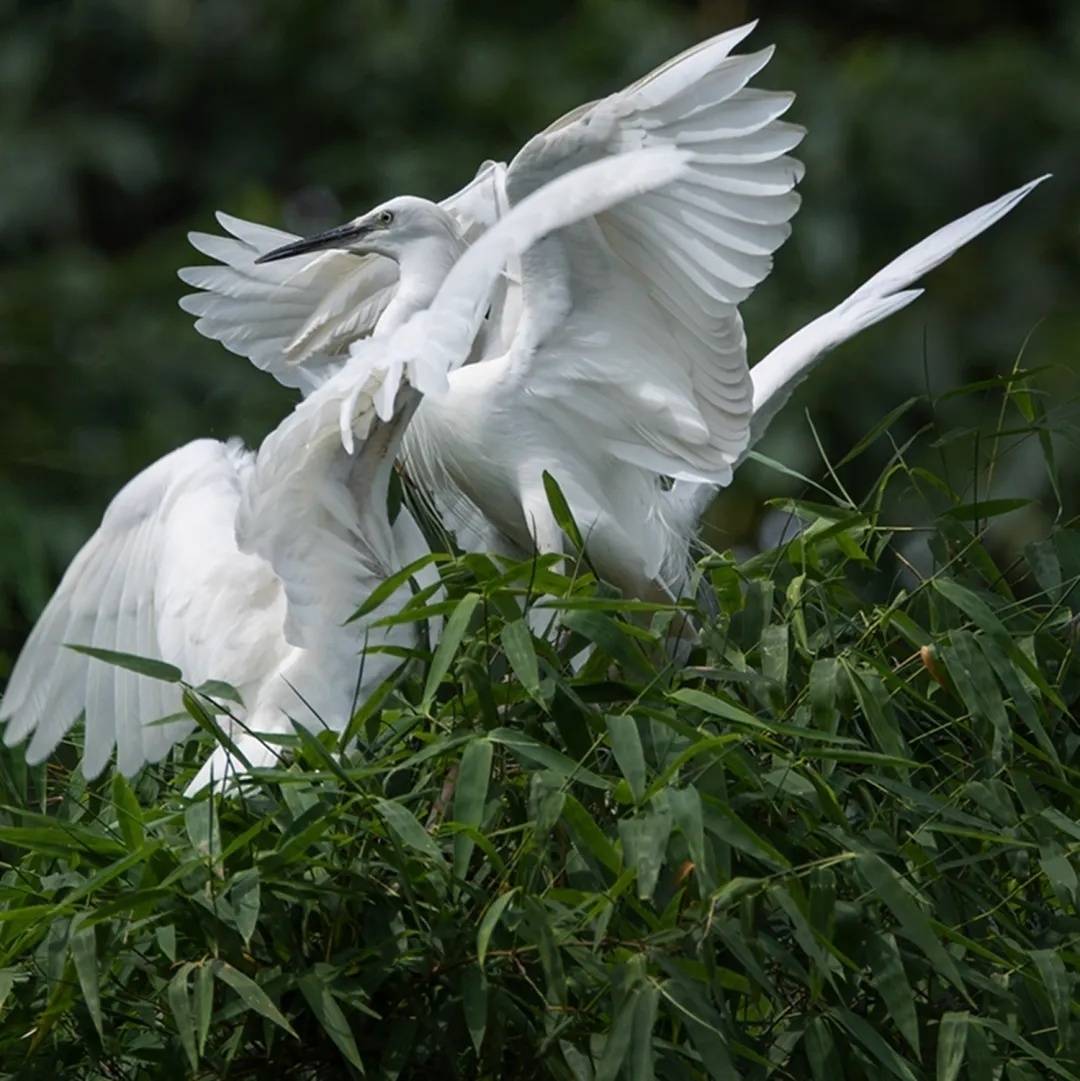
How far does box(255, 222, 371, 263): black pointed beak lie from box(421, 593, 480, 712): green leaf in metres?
1.05

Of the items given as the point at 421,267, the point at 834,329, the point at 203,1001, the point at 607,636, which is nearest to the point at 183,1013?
the point at 203,1001

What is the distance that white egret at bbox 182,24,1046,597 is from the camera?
221cm

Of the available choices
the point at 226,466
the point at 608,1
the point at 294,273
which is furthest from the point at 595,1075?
the point at 608,1

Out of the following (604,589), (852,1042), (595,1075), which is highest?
(604,589)

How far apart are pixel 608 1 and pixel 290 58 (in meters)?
0.89

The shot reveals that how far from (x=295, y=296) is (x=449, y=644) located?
122 centimetres

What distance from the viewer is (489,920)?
147cm

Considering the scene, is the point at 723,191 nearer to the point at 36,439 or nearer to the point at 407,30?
the point at 36,439

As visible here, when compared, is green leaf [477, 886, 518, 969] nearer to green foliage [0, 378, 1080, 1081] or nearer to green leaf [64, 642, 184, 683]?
green foliage [0, 378, 1080, 1081]

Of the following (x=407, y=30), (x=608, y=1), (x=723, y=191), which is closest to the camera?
(x=723, y=191)

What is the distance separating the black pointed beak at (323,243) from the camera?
262 centimetres

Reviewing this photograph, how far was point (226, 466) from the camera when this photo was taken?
8.51 feet

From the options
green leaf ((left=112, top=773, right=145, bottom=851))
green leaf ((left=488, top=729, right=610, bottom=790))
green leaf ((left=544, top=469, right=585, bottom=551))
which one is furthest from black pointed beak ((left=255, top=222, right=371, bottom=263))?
green leaf ((left=488, top=729, right=610, bottom=790))

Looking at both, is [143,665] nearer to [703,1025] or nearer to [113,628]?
[703,1025]
